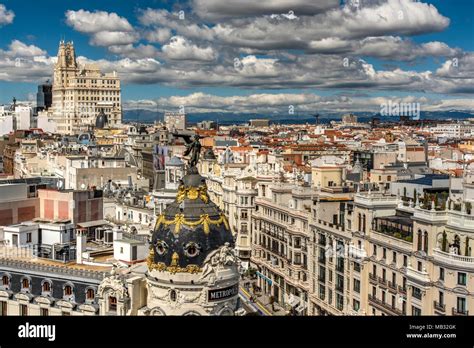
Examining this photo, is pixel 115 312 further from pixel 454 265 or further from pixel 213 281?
pixel 454 265

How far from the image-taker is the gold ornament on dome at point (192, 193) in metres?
17.9

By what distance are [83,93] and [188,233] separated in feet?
388

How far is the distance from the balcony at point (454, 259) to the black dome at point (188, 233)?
1410 cm

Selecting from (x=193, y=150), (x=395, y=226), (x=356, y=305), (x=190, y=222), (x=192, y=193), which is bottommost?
(x=356, y=305)

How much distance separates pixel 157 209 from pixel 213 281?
30902 millimetres

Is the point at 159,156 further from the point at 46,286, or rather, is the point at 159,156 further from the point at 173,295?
the point at 173,295

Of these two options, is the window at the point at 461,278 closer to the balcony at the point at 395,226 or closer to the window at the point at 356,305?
the balcony at the point at 395,226

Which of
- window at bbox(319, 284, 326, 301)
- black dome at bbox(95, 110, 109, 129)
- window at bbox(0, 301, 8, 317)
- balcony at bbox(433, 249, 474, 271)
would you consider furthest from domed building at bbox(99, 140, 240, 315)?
black dome at bbox(95, 110, 109, 129)

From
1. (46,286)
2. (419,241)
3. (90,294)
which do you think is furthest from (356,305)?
(46,286)

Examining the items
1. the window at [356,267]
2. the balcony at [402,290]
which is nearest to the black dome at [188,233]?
the balcony at [402,290]

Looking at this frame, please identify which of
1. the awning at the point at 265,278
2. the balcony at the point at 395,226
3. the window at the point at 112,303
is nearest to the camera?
the window at the point at 112,303

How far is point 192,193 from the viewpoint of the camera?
18.0m

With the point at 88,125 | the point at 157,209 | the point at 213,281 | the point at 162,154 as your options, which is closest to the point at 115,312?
the point at 213,281

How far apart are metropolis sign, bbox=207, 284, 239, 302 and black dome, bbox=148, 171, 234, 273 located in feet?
2.26
